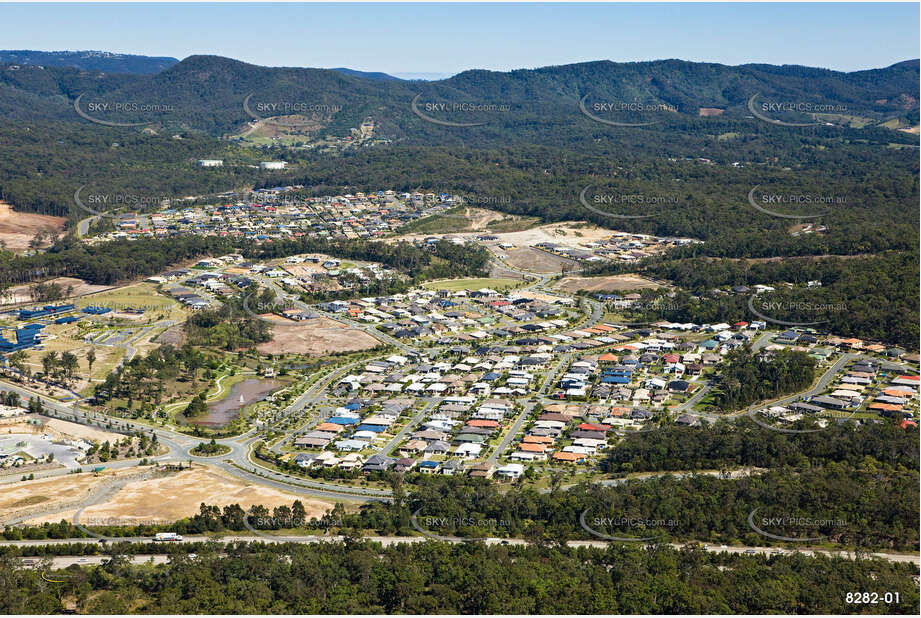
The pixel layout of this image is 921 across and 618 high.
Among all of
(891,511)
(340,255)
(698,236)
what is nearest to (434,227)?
(340,255)

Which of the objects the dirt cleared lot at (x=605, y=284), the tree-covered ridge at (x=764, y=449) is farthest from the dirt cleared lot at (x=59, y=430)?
the dirt cleared lot at (x=605, y=284)

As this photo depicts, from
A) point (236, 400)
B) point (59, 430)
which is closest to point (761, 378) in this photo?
point (236, 400)

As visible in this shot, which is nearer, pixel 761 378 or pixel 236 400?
pixel 761 378

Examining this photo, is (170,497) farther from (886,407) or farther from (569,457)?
(886,407)

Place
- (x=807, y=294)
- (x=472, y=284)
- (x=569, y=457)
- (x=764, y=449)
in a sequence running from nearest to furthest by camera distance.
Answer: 1. (x=764, y=449)
2. (x=569, y=457)
3. (x=807, y=294)
4. (x=472, y=284)

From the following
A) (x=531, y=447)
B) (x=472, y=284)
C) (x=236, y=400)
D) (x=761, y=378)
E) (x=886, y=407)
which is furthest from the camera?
(x=472, y=284)

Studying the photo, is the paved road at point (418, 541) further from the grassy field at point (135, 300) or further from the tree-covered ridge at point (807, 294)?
the grassy field at point (135, 300)

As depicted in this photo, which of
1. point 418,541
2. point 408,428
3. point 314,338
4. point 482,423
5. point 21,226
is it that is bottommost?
point 418,541

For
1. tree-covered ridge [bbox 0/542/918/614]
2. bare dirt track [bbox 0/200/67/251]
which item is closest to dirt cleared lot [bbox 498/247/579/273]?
bare dirt track [bbox 0/200/67/251]
